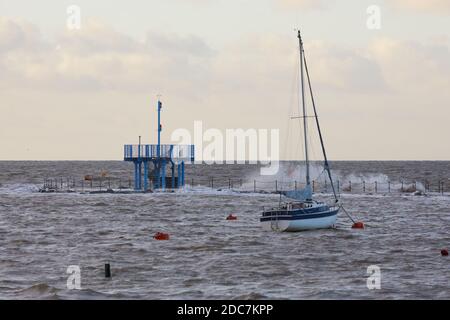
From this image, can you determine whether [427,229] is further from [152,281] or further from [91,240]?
[152,281]

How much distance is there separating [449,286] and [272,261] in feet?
32.5

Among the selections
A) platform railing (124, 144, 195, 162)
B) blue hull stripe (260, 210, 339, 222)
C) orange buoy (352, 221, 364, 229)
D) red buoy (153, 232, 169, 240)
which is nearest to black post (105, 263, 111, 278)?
red buoy (153, 232, 169, 240)

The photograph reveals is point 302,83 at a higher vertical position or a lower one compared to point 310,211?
higher

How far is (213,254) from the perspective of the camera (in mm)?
44219

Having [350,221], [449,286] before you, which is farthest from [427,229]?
[449,286]

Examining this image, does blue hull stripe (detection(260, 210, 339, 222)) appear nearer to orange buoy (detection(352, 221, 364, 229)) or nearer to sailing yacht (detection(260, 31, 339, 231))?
sailing yacht (detection(260, 31, 339, 231))

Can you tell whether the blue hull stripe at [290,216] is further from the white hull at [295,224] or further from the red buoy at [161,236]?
the red buoy at [161,236]

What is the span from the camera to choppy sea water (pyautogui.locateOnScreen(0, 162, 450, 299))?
32875 mm

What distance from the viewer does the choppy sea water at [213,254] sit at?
108ft

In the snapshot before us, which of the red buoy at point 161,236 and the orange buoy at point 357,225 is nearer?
the red buoy at point 161,236

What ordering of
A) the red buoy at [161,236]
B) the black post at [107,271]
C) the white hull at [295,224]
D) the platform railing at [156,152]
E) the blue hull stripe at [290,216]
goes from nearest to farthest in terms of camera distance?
the black post at [107,271] → the red buoy at [161,236] → the blue hull stripe at [290,216] → the white hull at [295,224] → the platform railing at [156,152]

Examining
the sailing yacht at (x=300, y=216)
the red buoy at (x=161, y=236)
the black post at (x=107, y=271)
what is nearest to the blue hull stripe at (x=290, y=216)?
the sailing yacht at (x=300, y=216)

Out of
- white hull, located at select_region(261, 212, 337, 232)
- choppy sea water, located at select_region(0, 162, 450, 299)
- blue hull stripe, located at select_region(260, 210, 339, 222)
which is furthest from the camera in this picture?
white hull, located at select_region(261, 212, 337, 232)
